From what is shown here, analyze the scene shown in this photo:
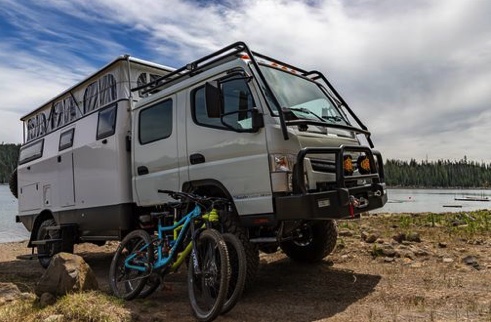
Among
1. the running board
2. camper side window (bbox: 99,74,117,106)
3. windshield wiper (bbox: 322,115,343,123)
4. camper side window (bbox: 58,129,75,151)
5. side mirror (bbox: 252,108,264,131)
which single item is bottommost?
the running board

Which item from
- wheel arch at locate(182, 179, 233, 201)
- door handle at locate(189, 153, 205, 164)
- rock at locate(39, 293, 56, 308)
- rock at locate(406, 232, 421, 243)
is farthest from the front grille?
rock at locate(406, 232, 421, 243)

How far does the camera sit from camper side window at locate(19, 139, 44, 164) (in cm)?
1049

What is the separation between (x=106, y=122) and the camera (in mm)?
8125

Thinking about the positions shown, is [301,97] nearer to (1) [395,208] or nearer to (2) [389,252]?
(2) [389,252]

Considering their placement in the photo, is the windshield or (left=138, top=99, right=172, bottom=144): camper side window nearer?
the windshield

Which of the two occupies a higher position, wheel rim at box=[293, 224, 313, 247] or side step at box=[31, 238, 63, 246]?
side step at box=[31, 238, 63, 246]

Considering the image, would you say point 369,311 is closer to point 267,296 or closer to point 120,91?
point 267,296

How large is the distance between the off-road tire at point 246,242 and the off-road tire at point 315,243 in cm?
183

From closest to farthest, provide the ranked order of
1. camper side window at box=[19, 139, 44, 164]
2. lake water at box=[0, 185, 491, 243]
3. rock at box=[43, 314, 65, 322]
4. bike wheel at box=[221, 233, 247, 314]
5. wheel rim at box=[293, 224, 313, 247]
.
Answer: bike wheel at box=[221, 233, 247, 314]
rock at box=[43, 314, 65, 322]
wheel rim at box=[293, 224, 313, 247]
camper side window at box=[19, 139, 44, 164]
lake water at box=[0, 185, 491, 243]

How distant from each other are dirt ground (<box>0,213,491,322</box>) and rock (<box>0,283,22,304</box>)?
1.03m

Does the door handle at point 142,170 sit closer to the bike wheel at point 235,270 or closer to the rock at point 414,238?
the bike wheel at point 235,270

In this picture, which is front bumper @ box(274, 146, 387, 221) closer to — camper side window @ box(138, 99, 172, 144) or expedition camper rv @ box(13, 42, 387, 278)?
expedition camper rv @ box(13, 42, 387, 278)

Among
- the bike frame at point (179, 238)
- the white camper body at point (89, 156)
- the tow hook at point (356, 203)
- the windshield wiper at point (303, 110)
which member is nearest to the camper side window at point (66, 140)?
the white camper body at point (89, 156)

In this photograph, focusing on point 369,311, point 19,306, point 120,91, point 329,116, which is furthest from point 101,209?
point 369,311
